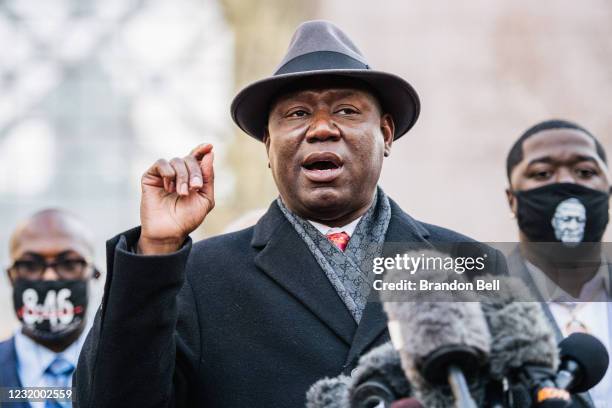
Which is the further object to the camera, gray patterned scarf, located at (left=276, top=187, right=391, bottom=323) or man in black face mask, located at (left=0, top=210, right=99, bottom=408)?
man in black face mask, located at (left=0, top=210, right=99, bottom=408)

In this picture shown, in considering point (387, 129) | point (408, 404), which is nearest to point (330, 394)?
point (408, 404)

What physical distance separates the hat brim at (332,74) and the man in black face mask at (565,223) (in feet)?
1.63

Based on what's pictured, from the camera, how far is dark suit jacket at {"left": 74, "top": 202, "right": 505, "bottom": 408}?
2053 millimetres

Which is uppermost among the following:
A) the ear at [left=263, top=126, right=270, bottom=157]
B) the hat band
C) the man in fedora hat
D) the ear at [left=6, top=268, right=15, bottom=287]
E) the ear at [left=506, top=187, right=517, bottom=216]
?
the ear at [left=506, top=187, right=517, bottom=216]

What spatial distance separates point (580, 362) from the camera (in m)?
1.78

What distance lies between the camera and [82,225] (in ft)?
14.3

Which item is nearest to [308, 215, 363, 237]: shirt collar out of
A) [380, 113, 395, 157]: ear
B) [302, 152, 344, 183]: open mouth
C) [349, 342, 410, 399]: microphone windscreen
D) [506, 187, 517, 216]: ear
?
[302, 152, 344, 183]: open mouth

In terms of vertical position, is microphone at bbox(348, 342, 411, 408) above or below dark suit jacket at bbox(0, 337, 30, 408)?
below

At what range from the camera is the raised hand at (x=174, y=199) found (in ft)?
6.87

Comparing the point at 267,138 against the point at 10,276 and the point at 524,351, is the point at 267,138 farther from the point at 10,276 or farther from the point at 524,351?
the point at 10,276

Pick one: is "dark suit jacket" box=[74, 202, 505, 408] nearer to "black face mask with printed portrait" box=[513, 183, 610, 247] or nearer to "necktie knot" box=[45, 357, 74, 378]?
"black face mask with printed portrait" box=[513, 183, 610, 247]

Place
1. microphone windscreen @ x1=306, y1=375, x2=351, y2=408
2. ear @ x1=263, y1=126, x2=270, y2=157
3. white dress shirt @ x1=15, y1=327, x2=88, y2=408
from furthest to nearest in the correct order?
1. white dress shirt @ x1=15, y1=327, x2=88, y2=408
2. ear @ x1=263, y1=126, x2=270, y2=157
3. microphone windscreen @ x1=306, y1=375, x2=351, y2=408

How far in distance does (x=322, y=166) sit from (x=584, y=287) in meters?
0.92

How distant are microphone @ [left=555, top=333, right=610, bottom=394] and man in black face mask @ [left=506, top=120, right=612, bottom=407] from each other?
2.04 feet
